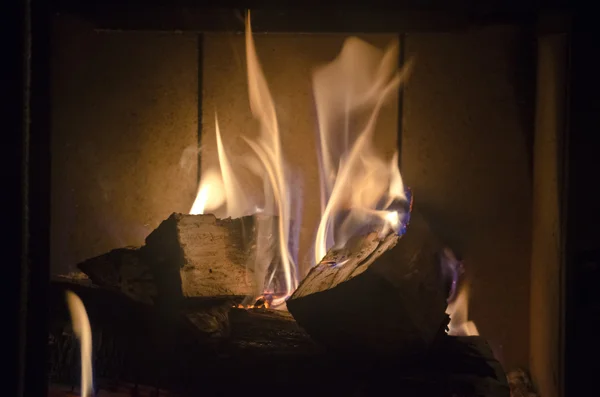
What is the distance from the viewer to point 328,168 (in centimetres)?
216

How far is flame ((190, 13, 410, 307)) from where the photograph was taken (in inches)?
83.6

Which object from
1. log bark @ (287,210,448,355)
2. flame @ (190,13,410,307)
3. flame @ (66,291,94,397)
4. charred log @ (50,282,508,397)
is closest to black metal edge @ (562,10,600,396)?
charred log @ (50,282,508,397)

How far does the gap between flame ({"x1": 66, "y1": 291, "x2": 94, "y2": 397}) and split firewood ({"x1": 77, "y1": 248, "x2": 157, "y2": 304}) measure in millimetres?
75

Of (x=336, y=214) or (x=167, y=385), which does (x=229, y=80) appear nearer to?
(x=336, y=214)

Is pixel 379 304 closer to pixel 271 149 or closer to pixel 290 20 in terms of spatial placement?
pixel 271 149

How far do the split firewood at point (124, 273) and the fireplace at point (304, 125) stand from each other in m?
0.37

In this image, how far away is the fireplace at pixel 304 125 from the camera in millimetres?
2072

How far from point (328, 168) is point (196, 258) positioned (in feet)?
1.86

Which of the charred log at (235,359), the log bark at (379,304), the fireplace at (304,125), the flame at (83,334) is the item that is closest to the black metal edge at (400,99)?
the fireplace at (304,125)

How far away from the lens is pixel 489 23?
2021mm

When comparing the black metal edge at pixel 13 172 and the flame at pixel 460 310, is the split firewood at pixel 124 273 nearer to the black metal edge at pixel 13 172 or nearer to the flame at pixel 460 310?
the black metal edge at pixel 13 172

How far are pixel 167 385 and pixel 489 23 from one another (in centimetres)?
139

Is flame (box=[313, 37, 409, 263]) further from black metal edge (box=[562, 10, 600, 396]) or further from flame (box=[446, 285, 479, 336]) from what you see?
black metal edge (box=[562, 10, 600, 396])

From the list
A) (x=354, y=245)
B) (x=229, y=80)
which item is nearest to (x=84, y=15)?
(x=229, y=80)
